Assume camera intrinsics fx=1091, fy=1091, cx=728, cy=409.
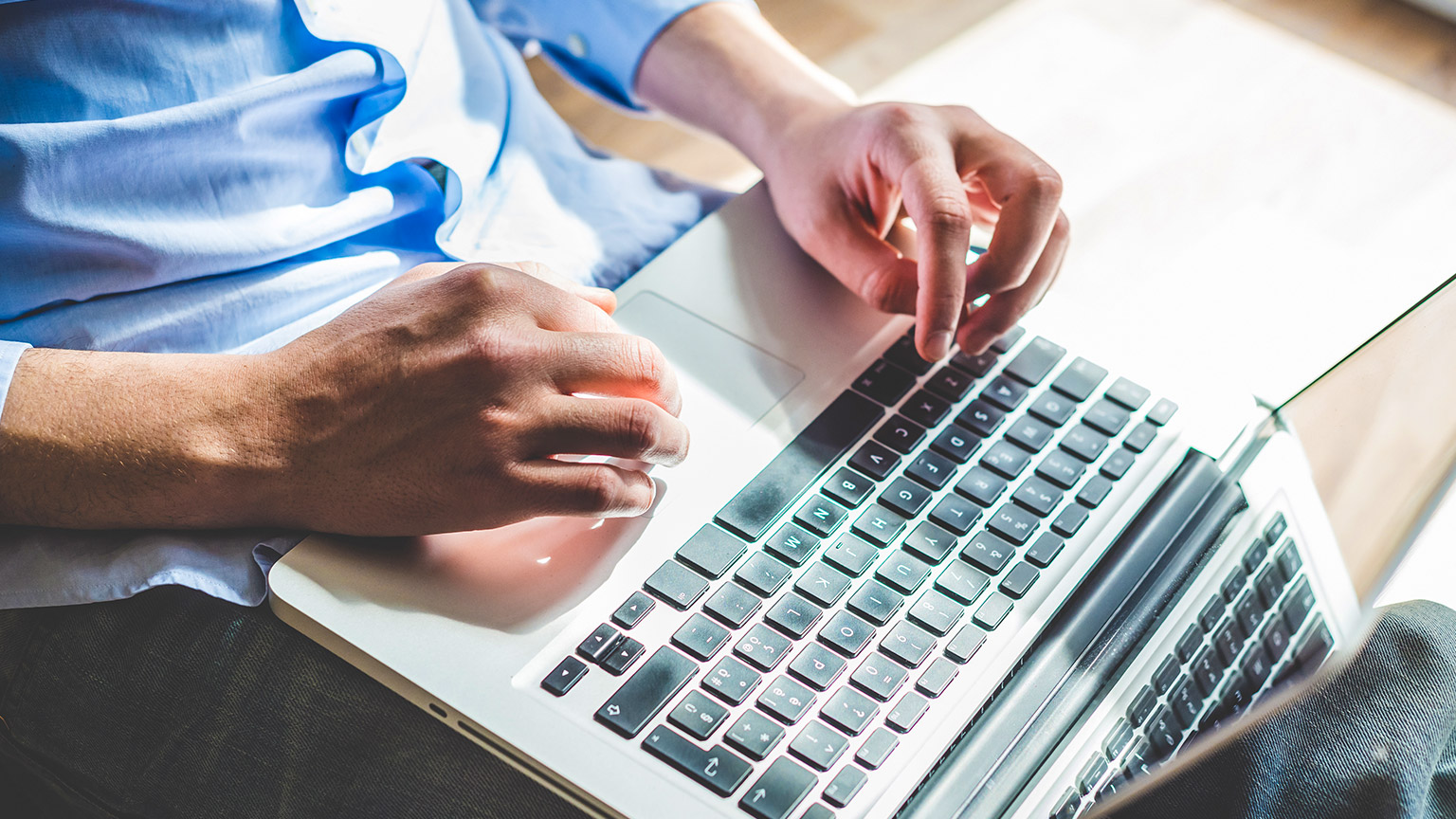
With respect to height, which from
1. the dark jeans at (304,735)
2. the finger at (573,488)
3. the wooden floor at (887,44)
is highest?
the finger at (573,488)

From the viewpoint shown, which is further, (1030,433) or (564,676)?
(1030,433)

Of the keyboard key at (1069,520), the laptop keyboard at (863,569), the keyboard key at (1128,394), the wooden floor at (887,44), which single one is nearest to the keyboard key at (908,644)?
the laptop keyboard at (863,569)

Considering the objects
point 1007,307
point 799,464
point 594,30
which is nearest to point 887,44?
point 594,30

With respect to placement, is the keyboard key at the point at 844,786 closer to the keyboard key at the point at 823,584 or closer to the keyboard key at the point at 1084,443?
the keyboard key at the point at 823,584

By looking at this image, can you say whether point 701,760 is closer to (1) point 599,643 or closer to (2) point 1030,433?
(1) point 599,643

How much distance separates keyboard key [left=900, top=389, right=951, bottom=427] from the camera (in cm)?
60

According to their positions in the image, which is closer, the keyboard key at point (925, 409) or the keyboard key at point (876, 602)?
the keyboard key at point (876, 602)

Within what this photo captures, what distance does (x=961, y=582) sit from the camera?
0.52 m

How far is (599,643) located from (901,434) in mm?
208

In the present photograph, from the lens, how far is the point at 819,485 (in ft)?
1.83

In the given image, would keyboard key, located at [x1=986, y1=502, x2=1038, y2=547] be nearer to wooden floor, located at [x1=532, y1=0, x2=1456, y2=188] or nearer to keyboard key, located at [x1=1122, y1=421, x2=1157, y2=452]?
keyboard key, located at [x1=1122, y1=421, x2=1157, y2=452]

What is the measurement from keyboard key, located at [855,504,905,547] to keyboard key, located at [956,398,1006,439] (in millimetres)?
81

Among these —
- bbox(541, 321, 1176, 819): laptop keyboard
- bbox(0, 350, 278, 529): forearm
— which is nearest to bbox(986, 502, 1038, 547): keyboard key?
bbox(541, 321, 1176, 819): laptop keyboard

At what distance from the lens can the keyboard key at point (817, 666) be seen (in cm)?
47
